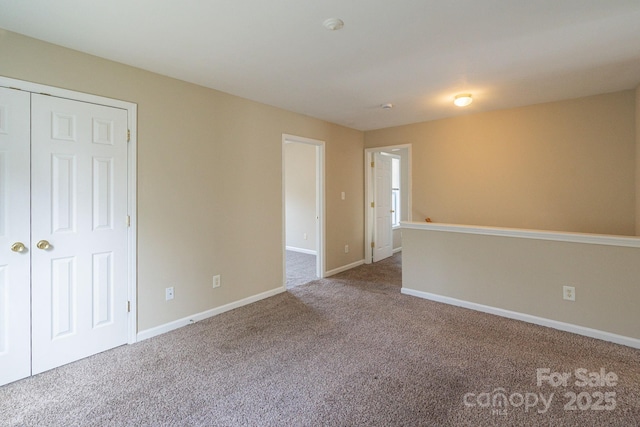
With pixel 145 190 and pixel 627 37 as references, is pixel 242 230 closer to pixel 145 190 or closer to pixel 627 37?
pixel 145 190

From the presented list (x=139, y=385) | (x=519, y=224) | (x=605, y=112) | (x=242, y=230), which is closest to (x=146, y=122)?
(x=242, y=230)

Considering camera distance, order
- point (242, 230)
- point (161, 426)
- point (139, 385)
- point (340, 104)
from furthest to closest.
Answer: point (340, 104) < point (242, 230) < point (139, 385) < point (161, 426)

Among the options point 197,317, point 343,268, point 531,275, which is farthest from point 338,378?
point 343,268

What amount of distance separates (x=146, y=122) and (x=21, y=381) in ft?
7.09

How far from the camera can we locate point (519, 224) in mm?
3830

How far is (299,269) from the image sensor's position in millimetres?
5164

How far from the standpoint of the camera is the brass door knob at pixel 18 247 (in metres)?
2.07

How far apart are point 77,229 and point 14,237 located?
35 cm

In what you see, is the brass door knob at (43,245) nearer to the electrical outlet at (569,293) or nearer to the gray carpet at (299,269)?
the gray carpet at (299,269)

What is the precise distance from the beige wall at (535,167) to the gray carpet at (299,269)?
1.95 metres

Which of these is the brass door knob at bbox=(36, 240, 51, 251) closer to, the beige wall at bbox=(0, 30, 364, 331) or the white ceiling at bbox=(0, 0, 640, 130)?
the beige wall at bbox=(0, 30, 364, 331)

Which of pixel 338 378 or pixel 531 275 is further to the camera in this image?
pixel 531 275

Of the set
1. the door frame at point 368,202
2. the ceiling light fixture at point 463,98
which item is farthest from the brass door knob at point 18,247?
the door frame at point 368,202

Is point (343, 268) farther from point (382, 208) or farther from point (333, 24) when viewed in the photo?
point (333, 24)
